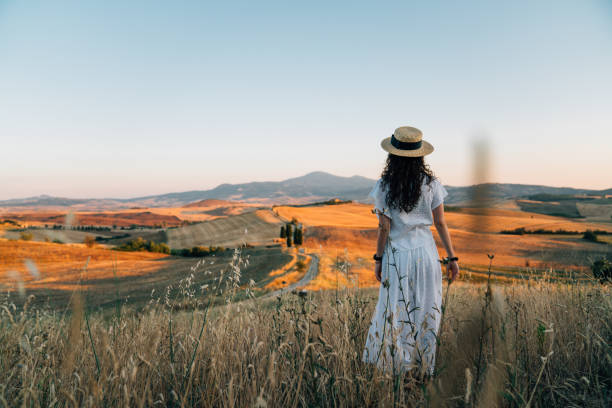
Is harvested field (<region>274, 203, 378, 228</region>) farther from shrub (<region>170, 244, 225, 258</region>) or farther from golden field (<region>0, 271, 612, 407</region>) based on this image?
golden field (<region>0, 271, 612, 407</region>)

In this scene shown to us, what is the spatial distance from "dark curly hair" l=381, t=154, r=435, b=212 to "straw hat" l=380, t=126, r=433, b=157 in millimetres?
104

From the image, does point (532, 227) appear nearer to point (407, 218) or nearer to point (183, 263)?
point (183, 263)

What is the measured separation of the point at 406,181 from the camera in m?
3.46

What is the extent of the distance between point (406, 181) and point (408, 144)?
0.39m

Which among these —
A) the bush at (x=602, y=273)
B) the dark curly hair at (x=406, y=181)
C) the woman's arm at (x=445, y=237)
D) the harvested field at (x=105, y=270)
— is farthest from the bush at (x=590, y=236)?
the dark curly hair at (x=406, y=181)

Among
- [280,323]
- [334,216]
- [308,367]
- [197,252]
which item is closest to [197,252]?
[197,252]

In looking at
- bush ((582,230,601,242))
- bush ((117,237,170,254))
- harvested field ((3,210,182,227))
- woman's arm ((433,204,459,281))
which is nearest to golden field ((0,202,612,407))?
woman's arm ((433,204,459,281))

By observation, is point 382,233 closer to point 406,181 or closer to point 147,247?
point 406,181

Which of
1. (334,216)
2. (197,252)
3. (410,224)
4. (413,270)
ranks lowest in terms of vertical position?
(197,252)

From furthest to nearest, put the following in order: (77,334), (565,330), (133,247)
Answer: (133,247), (565,330), (77,334)

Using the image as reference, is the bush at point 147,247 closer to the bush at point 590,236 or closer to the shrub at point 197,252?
the shrub at point 197,252

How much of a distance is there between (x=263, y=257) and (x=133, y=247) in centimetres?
3417

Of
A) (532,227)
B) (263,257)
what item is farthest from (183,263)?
(532,227)

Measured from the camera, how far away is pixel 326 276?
34.8m
